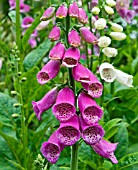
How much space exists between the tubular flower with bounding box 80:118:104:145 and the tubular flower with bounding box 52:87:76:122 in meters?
0.06

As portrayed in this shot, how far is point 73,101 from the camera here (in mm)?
1514

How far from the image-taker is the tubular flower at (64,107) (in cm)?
147

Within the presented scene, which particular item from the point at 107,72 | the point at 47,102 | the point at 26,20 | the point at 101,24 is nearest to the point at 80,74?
the point at 47,102

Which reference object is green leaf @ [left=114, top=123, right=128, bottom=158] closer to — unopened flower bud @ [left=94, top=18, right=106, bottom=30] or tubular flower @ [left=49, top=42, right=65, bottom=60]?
unopened flower bud @ [left=94, top=18, right=106, bottom=30]

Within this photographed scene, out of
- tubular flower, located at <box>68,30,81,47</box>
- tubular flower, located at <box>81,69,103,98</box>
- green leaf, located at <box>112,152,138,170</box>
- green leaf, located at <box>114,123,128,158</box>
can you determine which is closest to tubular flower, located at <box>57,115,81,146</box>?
tubular flower, located at <box>81,69,103,98</box>

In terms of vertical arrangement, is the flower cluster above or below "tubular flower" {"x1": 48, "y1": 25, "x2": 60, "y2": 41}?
below

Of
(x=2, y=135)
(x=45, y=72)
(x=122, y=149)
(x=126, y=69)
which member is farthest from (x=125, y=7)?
(x=45, y=72)

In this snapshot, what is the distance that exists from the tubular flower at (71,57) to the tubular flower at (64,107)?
0.09 m

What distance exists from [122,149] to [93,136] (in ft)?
2.38

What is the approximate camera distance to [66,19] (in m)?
1.54

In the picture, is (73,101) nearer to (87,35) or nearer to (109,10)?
(87,35)

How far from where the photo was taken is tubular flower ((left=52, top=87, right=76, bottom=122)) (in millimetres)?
1470

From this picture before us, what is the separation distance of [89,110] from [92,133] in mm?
74

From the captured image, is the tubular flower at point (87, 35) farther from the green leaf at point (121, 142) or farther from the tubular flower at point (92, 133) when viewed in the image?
the green leaf at point (121, 142)
